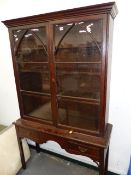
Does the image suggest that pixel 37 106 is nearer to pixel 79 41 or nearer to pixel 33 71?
pixel 33 71

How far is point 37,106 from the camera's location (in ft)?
6.08

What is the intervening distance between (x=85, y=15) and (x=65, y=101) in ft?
2.72

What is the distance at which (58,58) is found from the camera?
147cm

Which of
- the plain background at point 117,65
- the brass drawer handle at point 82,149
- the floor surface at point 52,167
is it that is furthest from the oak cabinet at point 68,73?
the floor surface at point 52,167

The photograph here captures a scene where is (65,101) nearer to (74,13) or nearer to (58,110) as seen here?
(58,110)

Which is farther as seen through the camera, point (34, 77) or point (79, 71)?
point (34, 77)

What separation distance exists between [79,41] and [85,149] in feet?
3.45

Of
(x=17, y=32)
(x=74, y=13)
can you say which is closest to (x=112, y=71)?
(x=74, y=13)

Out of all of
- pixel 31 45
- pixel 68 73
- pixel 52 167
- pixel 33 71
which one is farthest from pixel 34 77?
pixel 52 167

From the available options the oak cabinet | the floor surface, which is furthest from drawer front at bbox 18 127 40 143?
the floor surface

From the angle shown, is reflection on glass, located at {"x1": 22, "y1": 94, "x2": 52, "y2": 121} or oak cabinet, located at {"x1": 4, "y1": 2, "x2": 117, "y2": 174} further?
reflection on glass, located at {"x1": 22, "y1": 94, "x2": 52, "y2": 121}

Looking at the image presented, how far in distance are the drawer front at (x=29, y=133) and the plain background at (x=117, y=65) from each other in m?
0.68

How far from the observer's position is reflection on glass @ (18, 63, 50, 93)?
64.3 inches

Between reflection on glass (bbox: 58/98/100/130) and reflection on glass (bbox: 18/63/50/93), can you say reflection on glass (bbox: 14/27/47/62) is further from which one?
reflection on glass (bbox: 58/98/100/130)
